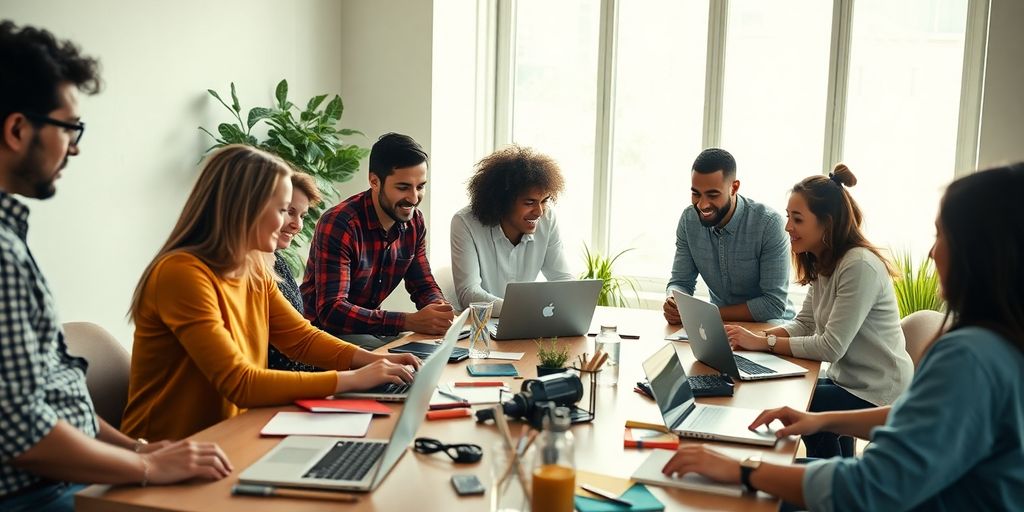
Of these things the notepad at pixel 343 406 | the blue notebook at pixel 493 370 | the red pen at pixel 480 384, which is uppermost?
the notepad at pixel 343 406

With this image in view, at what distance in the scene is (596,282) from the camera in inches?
104

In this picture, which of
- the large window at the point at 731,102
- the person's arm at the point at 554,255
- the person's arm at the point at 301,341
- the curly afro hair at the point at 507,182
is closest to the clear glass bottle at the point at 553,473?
the person's arm at the point at 301,341

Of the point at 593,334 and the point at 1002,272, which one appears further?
the point at 593,334

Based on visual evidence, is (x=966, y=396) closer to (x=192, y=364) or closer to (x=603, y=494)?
(x=603, y=494)

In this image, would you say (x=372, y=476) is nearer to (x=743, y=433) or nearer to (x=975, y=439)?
(x=743, y=433)

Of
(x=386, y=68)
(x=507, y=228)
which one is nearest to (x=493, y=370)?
(x=507, y=228)

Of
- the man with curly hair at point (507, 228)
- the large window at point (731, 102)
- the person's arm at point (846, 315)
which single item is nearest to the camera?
the person's arm at point (846, 315)

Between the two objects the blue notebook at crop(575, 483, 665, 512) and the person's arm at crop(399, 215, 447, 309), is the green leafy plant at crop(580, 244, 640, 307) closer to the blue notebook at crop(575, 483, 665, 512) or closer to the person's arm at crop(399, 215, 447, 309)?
the person's arm at crop(399, 215, 447, 309)

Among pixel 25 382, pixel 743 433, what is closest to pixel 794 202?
pixel 743 433

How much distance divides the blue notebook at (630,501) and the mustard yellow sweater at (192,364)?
75cm

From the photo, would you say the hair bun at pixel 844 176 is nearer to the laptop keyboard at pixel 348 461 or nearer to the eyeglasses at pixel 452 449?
the eyeglasses at pixel 452 449

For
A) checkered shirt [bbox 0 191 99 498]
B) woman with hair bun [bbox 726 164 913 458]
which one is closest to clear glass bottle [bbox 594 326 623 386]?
woman with hair bun [bbox 726 164 913 458]

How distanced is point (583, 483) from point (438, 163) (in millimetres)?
3465

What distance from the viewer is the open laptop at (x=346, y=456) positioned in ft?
4.58
